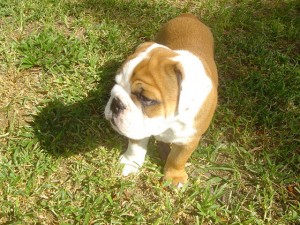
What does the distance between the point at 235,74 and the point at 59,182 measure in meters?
2.22

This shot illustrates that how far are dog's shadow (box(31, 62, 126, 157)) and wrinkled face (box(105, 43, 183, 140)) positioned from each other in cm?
96

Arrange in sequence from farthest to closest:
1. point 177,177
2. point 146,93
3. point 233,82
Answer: point 233,82 < point 177,177 < point 146,93

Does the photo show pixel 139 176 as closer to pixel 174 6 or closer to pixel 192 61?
pixel 192 61

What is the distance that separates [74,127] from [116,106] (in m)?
1.15

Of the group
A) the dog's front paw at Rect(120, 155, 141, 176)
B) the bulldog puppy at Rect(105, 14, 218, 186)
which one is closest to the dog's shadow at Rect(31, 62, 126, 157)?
the dog's front paw at Rect(120, 155, 141, 176)

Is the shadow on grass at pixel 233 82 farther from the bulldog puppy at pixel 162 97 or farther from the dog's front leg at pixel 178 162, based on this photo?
the bulldog puppy at pixel 162 97

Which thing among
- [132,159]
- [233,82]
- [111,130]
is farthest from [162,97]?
[233,82]

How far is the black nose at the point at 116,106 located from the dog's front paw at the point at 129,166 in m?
0.86

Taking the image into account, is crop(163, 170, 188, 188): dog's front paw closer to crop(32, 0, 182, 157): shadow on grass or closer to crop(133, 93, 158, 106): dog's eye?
crop(32, 0, 182, 157): shadow on grass

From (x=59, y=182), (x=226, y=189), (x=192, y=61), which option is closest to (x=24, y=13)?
(x=59, y=182)

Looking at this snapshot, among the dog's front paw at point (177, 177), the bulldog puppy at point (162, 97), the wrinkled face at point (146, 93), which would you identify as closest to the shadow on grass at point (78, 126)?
the dog's front paw at point (177, 177)

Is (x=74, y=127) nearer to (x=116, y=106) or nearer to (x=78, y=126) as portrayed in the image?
(x=78, y=126)

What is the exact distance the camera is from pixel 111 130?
3604 mm

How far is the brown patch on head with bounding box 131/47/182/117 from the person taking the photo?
242cm
